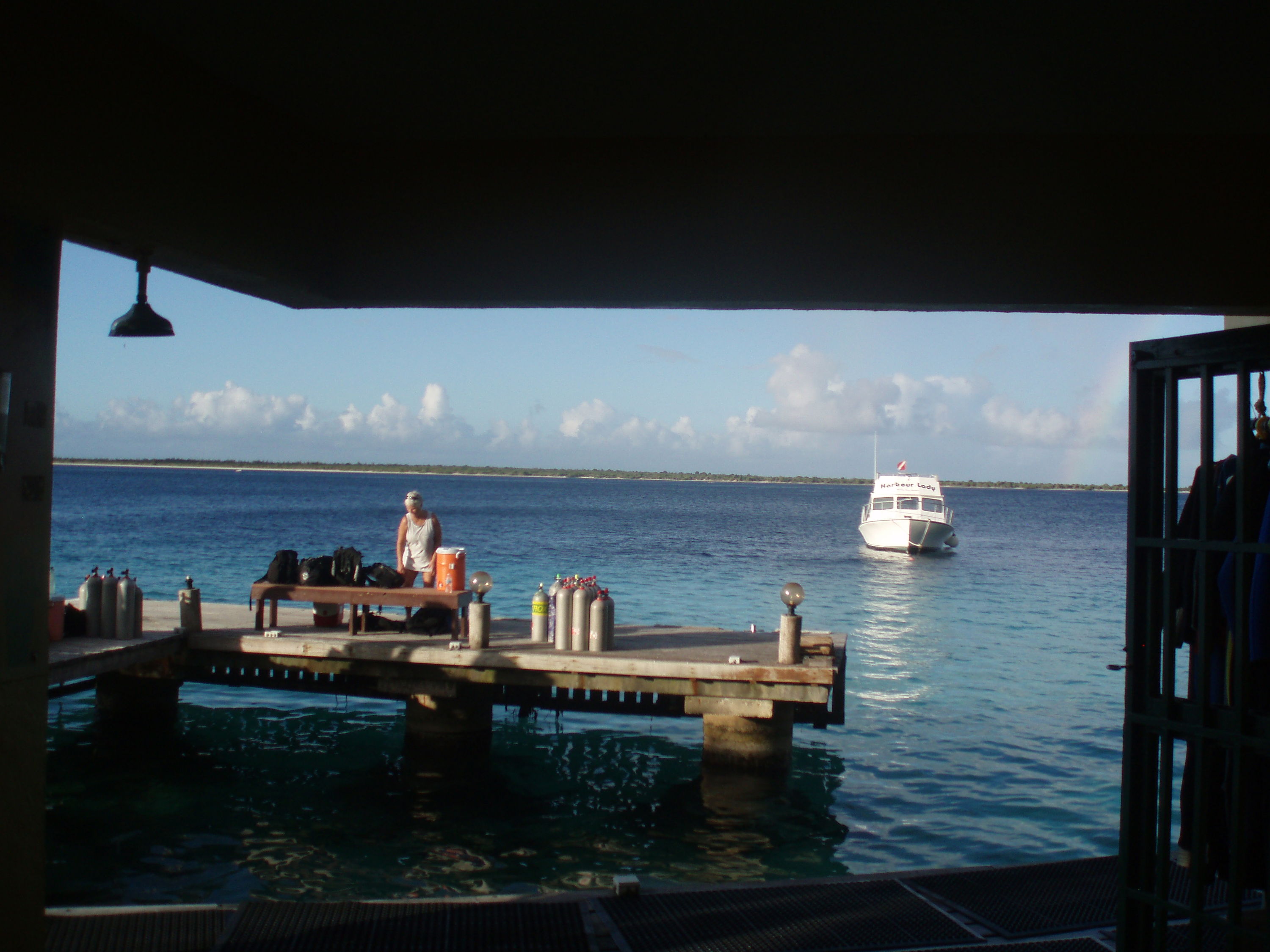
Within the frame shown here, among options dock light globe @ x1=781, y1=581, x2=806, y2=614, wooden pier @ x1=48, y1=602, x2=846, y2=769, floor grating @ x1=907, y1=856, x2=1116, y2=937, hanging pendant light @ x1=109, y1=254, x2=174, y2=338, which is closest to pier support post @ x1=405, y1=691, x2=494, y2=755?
wooden pier @ x1=48, y1=602, x2=846, y2=769

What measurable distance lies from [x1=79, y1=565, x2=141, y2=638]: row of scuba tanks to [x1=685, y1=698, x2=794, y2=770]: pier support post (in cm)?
577

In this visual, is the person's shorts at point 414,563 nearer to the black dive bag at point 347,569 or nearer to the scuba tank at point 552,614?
the black dive bag at point 347,569

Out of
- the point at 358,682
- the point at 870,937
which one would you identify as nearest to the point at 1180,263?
the point at 870,937

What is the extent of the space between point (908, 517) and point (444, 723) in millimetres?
35946

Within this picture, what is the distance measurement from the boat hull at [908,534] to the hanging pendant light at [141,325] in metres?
40.9

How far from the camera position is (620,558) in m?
42.4

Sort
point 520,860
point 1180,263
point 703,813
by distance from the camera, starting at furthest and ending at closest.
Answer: point 703,813 → point 520,860 → point 1180,263

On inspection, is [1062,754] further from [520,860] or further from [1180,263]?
[1180,263]

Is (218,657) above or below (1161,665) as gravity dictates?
below

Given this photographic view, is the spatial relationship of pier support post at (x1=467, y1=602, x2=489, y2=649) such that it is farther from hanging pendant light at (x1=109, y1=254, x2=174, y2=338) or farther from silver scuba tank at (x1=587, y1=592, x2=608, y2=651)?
hanging pendant light at (x1=109, y1=254, x2=174, y2=338)

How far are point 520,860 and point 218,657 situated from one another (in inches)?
156

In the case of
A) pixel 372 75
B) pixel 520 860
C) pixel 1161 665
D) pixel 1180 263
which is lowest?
pixel 520 860

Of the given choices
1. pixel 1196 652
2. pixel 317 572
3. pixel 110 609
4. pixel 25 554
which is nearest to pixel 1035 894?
pixel 1196 652

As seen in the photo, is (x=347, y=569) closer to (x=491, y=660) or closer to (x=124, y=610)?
(x=491, y=660)
